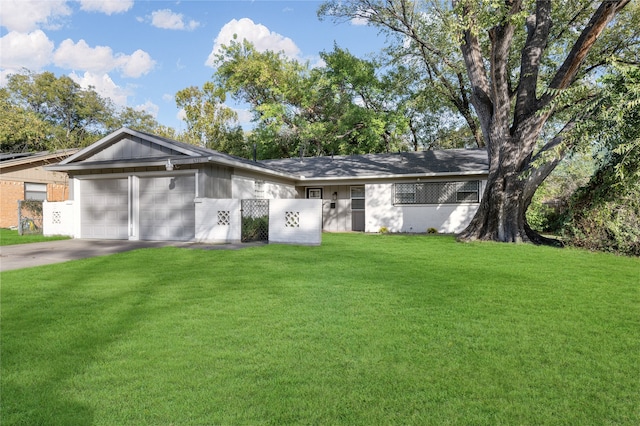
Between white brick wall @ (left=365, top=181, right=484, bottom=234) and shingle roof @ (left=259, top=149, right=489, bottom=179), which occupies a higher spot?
shingle roof @ (left=259, top=149, right=489, bottom=179)

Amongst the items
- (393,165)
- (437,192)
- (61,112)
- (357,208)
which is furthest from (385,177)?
(61,112)

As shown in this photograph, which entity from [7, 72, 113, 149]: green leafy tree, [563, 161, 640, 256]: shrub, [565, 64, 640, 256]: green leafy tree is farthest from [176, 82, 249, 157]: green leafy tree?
[565, 64, 640, 256]: green leafy tree

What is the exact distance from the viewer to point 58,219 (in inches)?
531

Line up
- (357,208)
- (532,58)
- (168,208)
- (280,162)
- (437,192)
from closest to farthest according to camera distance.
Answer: (532,58), (168,208), (437,192), (357,208), (280,162)

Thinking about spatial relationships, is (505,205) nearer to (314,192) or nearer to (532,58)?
(532,58)

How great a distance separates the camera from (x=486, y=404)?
2.42 m

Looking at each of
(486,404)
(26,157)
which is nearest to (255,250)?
(486,404)

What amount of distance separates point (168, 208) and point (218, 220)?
2048mm

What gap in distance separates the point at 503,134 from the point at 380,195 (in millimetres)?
6036

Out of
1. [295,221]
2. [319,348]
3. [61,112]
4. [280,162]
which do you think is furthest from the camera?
[61,112]

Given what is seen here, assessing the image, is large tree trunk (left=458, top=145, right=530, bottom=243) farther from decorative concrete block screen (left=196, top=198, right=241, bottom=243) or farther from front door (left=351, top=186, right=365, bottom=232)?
decorative concrete block screen (left=196, top=198, right=241, bottom=243)

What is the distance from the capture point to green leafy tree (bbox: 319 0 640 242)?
33.6 ft

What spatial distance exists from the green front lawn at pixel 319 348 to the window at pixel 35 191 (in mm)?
15857

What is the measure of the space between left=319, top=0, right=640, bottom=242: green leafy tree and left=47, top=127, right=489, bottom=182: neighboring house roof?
3.25 metres
